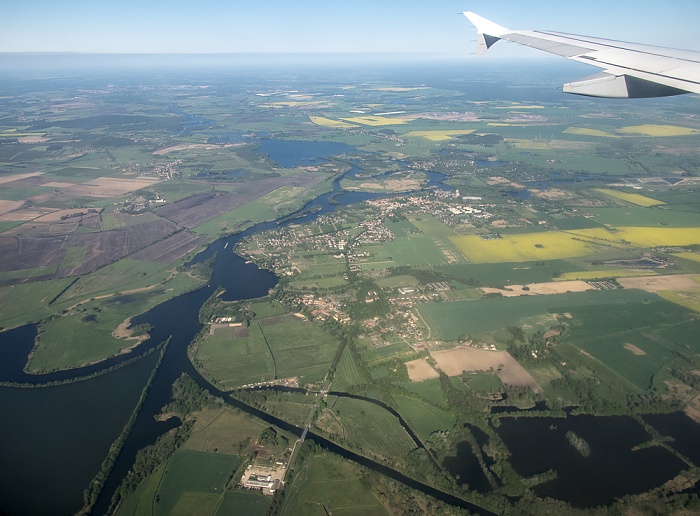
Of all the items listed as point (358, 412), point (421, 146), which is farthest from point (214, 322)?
point (421, 146)

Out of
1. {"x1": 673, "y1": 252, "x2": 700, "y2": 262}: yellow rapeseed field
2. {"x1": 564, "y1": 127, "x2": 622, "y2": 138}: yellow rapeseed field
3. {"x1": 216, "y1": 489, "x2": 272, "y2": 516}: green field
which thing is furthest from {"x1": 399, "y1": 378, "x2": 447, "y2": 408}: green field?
{"x1": 564, "y1": 127, "x2": 622, "y2": 138}: yellow rapeseed field

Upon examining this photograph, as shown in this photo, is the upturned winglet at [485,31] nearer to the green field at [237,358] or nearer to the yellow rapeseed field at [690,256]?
the green field at [237,358]

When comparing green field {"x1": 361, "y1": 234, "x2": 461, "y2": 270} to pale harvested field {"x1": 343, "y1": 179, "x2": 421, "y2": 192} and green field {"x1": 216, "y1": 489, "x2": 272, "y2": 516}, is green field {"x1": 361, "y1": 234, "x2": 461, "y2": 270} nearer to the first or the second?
pale harvested field {"x1": 343, "y1": 179, "x2": 421, "y2": 192}

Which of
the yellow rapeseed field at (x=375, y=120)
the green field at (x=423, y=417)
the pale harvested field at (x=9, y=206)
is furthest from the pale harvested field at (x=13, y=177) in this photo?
the yellow rapeseed field at (x=375, y=120)

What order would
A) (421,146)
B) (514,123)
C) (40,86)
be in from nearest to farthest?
(421,146), (514,123), (40,86)

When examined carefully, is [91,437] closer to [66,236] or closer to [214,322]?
[214,322]
